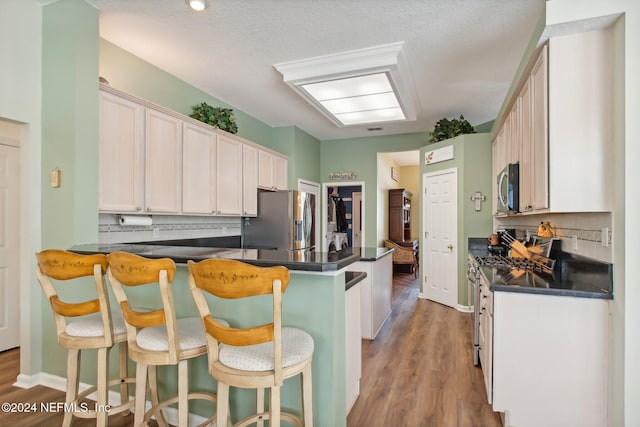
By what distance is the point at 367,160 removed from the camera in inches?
252

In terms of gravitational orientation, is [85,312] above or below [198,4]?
below

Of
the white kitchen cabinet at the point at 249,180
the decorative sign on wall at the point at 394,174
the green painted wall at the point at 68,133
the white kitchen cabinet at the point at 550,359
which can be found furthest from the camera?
the decorative sign on wall at the point at 394,174

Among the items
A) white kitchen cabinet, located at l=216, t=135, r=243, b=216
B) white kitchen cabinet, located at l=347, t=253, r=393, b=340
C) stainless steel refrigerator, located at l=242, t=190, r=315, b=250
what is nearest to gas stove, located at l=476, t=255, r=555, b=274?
white kitchen cabinet, located at l=347, t=253, r=393, b=340

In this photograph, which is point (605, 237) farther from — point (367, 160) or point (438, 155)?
point (367, 160)

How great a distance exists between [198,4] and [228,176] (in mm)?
1957

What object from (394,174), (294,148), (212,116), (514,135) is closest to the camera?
(514,135)

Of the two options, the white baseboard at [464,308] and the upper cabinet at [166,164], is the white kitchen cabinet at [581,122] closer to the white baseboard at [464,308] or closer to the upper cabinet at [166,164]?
the white baseboard at [464,308]

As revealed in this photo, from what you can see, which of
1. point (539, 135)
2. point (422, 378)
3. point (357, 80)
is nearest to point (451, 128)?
point (357, 80)

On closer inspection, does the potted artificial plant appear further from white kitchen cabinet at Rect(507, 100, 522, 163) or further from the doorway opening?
the doorway opening

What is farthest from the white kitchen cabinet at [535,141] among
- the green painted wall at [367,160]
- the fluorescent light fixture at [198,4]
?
the green painted wall at [367,160]

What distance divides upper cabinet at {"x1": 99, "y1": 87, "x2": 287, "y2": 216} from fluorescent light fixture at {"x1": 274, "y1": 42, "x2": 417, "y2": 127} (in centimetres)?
116

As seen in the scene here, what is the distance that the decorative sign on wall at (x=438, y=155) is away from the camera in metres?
4.84

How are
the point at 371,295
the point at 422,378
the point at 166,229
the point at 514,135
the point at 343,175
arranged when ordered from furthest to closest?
1. the point at 343,175
2. the point at 166,229
3. the point at 371,295
4. the point at 514,135
5. the point at 422,378

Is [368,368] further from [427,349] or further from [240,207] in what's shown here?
[240,207]
